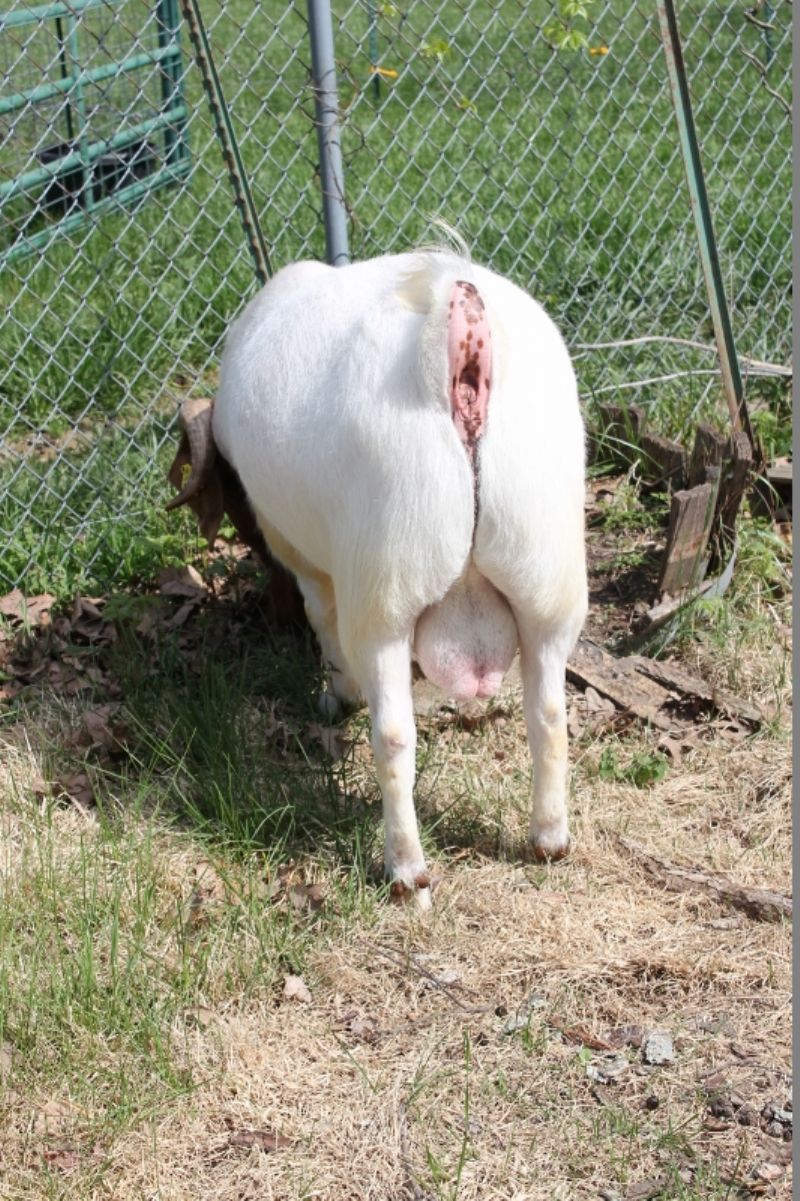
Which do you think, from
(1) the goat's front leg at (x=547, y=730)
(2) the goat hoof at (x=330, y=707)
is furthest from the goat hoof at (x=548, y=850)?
(2) the goat hoof at (x=330, y=707)

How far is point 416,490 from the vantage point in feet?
9.34

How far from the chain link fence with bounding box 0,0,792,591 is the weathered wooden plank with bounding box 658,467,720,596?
2.89ft

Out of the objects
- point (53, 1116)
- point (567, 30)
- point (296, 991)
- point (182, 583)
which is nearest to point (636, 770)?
point (296, 991)

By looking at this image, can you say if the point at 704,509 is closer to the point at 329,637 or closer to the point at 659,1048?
the point at 329,637

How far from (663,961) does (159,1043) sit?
1.06m

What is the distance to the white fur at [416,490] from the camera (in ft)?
9.42

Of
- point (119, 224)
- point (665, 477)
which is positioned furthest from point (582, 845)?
point (119, 224)

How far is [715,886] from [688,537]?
4.15ft

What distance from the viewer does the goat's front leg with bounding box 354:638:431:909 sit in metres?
3.06

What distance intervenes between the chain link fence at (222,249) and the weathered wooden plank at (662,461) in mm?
285

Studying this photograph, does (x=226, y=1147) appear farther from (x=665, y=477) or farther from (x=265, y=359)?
(x=665, y=477)

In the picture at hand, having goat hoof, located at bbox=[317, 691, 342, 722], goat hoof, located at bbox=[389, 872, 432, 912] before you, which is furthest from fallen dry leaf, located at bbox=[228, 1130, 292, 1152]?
goat hoof, located at bbox=[317, 691, 342, 722]

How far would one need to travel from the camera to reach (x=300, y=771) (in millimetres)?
3648

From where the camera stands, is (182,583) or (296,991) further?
(182,583)
